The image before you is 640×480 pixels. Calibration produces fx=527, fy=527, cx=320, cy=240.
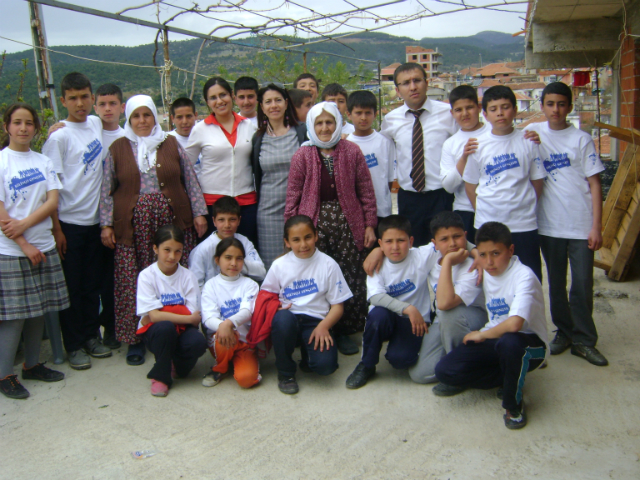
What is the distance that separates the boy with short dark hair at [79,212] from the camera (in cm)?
349

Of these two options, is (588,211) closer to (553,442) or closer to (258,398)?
(553,442)

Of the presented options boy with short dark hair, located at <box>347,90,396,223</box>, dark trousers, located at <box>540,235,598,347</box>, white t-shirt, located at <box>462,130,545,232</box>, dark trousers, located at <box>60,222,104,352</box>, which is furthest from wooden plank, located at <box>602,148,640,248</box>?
dark trousers, located at <box>60,222,104,352</box>

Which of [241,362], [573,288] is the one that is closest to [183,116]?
[241,362]

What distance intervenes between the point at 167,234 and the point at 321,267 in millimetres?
979

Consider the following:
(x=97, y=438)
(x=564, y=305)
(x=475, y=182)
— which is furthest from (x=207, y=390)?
(x=564, y=305)

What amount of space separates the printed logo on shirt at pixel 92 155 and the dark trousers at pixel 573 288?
10.0ft

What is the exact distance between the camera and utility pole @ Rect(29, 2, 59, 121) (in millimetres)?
5895

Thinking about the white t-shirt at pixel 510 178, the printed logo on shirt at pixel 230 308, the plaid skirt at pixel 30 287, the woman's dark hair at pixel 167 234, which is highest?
the white t-shirt at pixel 510 178

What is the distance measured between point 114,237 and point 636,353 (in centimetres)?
352

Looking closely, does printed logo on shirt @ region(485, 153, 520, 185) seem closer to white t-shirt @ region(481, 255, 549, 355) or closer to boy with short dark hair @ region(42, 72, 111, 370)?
white t-shirt @ region(481, 255, 549, 355)

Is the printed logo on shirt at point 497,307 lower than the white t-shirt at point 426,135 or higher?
lower

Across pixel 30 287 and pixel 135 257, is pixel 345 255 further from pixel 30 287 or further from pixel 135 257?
pixel 30 287

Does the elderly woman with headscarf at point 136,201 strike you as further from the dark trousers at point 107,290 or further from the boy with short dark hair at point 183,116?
the boy with short dark hair at point 183,116

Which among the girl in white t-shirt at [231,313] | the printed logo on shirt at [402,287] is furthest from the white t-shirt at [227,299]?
the printed logo on shirt at [402,287]
